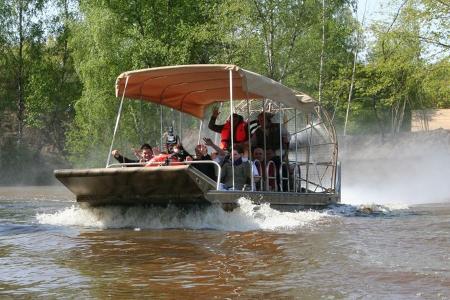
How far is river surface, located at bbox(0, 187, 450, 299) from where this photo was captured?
20.6 ft

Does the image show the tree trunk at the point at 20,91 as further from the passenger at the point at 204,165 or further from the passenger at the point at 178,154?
the passenger at the point at 204,165

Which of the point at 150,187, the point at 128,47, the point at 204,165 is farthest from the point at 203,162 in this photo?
the point at 128,47

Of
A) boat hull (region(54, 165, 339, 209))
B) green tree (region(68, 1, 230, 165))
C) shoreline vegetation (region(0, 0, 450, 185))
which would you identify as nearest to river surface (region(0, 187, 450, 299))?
boat hull (region(54, 165, 339, 209))

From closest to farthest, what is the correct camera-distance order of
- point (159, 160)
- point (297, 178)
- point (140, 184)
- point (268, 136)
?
point (140, 184) < point (159, 160) < point (268, 136) < point (297, 178)

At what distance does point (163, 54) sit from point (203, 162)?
2188 centimetres

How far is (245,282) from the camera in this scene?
660 centimetres

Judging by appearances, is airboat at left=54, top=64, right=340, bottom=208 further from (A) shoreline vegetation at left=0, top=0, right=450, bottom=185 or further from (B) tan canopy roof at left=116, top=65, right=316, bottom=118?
(A) shoreline vegetation at left=0, top=0, right=450, bottom=185

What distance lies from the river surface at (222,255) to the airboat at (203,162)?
1.32ft

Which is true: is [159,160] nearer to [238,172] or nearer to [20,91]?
[238,172]

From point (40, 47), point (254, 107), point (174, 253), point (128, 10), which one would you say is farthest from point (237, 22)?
point (174, 253)

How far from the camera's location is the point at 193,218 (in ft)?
38.1

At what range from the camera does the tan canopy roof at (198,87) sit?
1209 centimetres

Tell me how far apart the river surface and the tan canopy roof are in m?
2.19

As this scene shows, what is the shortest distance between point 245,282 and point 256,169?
242 inches
